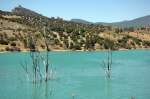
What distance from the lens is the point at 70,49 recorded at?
110750 mm

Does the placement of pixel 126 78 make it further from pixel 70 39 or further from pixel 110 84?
pixel 70 39

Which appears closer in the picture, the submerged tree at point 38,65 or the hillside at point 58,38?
the submerged tree at point 38,65

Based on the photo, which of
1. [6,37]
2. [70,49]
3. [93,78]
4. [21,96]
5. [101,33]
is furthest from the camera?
[101,33]

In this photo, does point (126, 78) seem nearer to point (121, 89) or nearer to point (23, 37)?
point (121, 89)

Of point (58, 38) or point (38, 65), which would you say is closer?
point (38, 65)

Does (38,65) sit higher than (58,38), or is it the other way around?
(58,38)

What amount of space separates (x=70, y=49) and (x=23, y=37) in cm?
1354

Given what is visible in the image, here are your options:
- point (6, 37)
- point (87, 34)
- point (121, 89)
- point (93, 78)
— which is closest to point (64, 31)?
point (87, 34)

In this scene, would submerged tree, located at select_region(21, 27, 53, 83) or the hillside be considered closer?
submerged tree, located at select_region(21, 27, 53, 83)

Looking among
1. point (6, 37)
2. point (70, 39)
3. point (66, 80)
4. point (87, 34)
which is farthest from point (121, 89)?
point (87, 34)

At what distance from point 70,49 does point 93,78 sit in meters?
60.6

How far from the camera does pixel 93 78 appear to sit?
50375 mm

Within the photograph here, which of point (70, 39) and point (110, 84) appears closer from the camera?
point (110, 84)

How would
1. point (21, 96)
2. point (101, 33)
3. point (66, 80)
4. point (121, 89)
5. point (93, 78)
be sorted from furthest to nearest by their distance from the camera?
point (101, 33)
point (93, 78)
point (66, 80)
point (121, 89)
point (21, 96)
